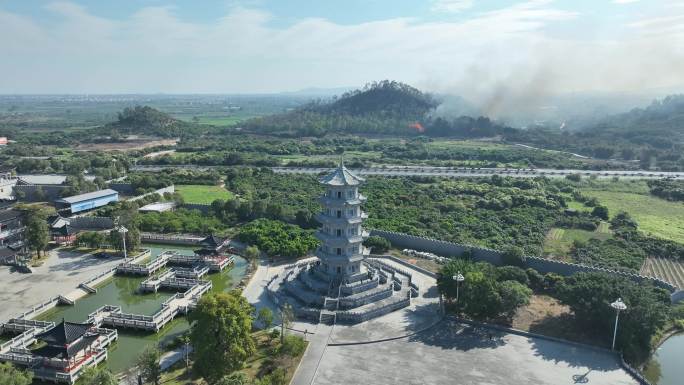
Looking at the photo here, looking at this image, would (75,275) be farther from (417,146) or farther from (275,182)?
(417,146)

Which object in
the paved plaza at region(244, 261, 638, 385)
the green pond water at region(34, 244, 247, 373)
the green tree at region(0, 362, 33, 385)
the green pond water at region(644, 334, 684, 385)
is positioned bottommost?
the green pond water at region(34, 244, 247, 373)

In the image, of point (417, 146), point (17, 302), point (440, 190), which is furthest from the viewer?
point (417, 146)

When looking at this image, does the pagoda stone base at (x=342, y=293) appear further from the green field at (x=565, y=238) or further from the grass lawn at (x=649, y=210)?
the grass lawn at (x=649, y=210)

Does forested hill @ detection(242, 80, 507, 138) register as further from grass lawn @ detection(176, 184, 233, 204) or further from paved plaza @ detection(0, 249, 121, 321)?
paved plaza @ detection(0, 249, 121, 321)

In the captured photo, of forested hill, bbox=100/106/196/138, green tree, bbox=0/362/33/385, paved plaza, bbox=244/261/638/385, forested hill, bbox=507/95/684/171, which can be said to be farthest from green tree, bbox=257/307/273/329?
forested hill, bbox=100/106/196/138

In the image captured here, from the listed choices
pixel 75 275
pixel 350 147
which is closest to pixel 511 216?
pixel 75 275

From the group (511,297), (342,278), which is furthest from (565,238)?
(342,278)
